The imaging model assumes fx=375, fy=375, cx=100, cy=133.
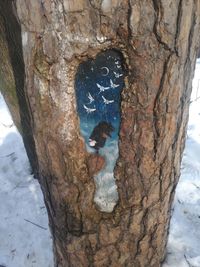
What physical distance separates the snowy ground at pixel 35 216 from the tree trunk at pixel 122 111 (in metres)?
0.56

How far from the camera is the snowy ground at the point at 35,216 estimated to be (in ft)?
7.20

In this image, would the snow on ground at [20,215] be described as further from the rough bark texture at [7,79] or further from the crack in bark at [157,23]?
the crack in bark at [157,23]

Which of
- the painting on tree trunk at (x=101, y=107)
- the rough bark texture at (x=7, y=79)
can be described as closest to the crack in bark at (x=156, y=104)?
the painting on tree trunk at (x=101, y=107)

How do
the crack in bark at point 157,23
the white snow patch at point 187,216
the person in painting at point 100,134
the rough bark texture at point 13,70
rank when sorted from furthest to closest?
the white snow patch at point 187,216, the rough bark texture at point 13,70, the person in painting at point 100,134, the crack in bark at point 157,23

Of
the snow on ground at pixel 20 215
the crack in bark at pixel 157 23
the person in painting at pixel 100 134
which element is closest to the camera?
the crack in bark at pixel 157 23

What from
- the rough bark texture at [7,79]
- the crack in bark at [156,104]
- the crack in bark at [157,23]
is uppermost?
the crack in bark at [157,23]

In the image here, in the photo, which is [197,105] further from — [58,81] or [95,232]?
[58,81]

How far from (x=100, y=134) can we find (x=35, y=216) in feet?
4.71

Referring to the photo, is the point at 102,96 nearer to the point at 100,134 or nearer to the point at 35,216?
the point at 100,134

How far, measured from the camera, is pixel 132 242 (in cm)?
163

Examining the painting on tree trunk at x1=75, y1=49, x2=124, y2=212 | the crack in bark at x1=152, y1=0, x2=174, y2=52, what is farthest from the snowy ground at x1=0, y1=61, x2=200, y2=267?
the crack in bark at x1=152, y1=0, x2=174, y2=52

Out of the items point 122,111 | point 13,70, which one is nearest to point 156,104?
point 122,111

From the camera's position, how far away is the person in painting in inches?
49.7

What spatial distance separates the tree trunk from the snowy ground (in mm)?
557
